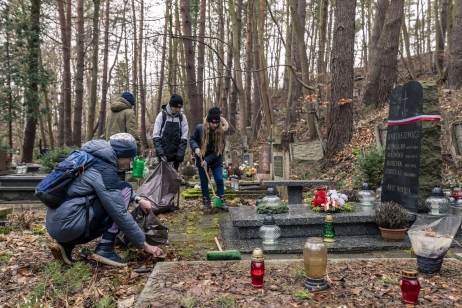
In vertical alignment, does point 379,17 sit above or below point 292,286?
above

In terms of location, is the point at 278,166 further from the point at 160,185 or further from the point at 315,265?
the point at 315,265

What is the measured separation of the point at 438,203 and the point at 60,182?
4554mm

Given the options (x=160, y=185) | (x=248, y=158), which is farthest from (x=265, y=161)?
(x=160, y=185)

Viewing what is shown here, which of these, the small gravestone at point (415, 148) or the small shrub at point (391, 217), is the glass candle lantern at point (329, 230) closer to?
the small shrub at point (391, 217)

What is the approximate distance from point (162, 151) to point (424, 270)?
4.47m

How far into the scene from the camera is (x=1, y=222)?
5.46m

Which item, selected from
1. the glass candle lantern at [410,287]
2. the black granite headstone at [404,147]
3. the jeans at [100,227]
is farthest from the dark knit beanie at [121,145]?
the black granite headstone at [404,147]

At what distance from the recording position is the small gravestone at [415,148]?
551 centimetres

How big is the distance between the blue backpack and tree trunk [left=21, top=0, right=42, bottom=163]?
1401 centimetres

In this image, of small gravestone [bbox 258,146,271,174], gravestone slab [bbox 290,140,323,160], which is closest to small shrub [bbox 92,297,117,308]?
small gravestone [bbox 258,146,271,174]

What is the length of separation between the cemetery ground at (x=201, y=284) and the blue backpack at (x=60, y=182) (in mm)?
573

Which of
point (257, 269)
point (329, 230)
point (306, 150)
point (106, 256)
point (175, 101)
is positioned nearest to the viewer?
point (257, 269)

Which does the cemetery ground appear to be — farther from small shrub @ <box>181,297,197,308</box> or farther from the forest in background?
the forest in background

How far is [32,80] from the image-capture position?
16391mm
